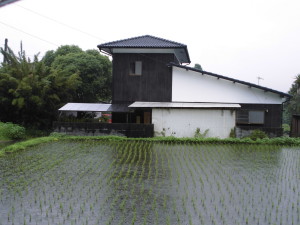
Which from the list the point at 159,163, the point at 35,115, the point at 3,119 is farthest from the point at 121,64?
the point at 159,163

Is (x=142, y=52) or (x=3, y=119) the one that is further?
(x=3, y=119)

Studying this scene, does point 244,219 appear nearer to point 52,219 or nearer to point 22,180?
point 52,219

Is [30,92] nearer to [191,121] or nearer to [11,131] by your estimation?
[11,131]

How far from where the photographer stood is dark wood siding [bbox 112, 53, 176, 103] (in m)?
22.4

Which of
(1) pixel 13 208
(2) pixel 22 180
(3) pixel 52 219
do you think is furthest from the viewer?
(2) pixel 22 180

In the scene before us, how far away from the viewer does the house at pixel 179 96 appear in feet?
66.0

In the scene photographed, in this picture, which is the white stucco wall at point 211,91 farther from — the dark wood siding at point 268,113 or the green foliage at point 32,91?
the green foliage at point 32,91

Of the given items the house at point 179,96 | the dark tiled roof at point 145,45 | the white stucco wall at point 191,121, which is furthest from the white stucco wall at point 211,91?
the white stucco wall at point 191,121

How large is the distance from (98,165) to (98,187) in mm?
3011

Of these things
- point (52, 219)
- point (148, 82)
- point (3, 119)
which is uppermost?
point (148, 82)

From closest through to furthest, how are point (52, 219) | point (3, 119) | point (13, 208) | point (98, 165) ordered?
1. point (52, 219)
2. point (13, 208)
3. point (98, 165)
4. point (3, 119)

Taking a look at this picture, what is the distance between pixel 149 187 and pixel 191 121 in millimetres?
11668

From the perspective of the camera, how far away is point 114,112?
2205cm

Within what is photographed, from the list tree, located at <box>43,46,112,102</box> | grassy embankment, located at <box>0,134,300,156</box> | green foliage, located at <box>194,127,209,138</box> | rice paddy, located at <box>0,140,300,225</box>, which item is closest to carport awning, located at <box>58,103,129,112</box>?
grassy embankment, located at <box>0,134,300,156</box>
